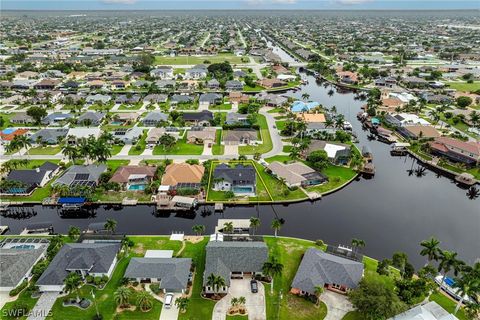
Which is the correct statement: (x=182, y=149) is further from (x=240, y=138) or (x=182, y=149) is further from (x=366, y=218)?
(x=366, y=218)

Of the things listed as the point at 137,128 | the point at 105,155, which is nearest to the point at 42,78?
the point at 137,128

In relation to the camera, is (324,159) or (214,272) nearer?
(214,272)

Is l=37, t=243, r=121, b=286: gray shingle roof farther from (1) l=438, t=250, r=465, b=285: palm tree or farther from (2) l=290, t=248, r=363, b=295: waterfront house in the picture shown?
(1) l=438, t=250, r=465, b=285: palm tree

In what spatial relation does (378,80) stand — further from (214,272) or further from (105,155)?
(214,272)

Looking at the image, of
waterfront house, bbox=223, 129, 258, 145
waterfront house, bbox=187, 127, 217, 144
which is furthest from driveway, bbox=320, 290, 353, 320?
waterfront house, bbox=187, 127, 217, 144

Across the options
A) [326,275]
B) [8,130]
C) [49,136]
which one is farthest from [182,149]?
[326,275]

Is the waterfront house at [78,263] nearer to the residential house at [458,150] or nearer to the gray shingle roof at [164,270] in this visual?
the gray shingle roof at [164,270]

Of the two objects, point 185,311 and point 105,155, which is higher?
point 105,155

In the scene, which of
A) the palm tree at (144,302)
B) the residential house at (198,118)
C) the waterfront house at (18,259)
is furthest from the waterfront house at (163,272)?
the residential house at (198,118)
